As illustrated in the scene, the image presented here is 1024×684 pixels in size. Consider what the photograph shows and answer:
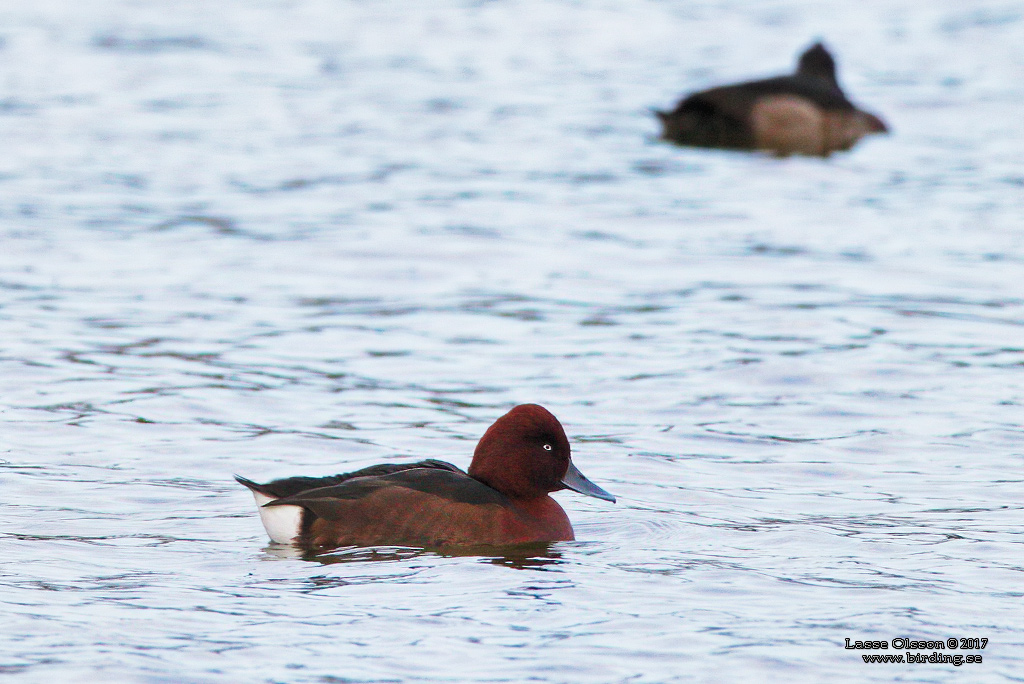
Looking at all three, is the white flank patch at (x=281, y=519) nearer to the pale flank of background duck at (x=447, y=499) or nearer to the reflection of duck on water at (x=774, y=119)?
the pale flank of background duck at (x=447, y=499)

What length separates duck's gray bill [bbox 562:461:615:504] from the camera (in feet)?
26.0

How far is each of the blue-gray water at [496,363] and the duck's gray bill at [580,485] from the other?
0.73 feet

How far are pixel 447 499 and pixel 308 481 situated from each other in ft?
1.96

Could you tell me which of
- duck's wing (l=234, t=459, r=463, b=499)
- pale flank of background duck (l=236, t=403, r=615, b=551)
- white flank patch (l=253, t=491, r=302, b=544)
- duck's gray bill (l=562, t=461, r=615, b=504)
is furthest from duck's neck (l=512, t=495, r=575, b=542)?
white flank patch (l=253, t=491, r=302, b=544)

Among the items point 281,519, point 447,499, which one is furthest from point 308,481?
point 447,499

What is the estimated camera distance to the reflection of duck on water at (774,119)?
20.8 m

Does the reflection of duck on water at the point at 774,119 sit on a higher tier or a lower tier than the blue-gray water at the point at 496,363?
higher

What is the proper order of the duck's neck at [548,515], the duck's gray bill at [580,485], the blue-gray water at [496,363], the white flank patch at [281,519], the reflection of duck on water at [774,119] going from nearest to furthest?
the blue-gray water at [496,363] → the white flank patch at [281,519] → the duck's neck at [548,515] → the duck's gray bill at [580,485] → the reflection of duck on water at [774,119]

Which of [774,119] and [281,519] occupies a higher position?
[774,119]

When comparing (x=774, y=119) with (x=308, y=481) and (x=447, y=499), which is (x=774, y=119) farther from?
(x=308, y=481)

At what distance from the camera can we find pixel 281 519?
7.41m

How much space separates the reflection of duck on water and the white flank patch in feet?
45.0

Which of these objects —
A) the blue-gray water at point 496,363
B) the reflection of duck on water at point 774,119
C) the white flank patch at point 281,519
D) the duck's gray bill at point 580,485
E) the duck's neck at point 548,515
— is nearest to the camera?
the blue-gray water at point 496,363

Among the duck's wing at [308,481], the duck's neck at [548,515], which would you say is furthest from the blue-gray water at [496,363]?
the duck's wing at [308,481]
